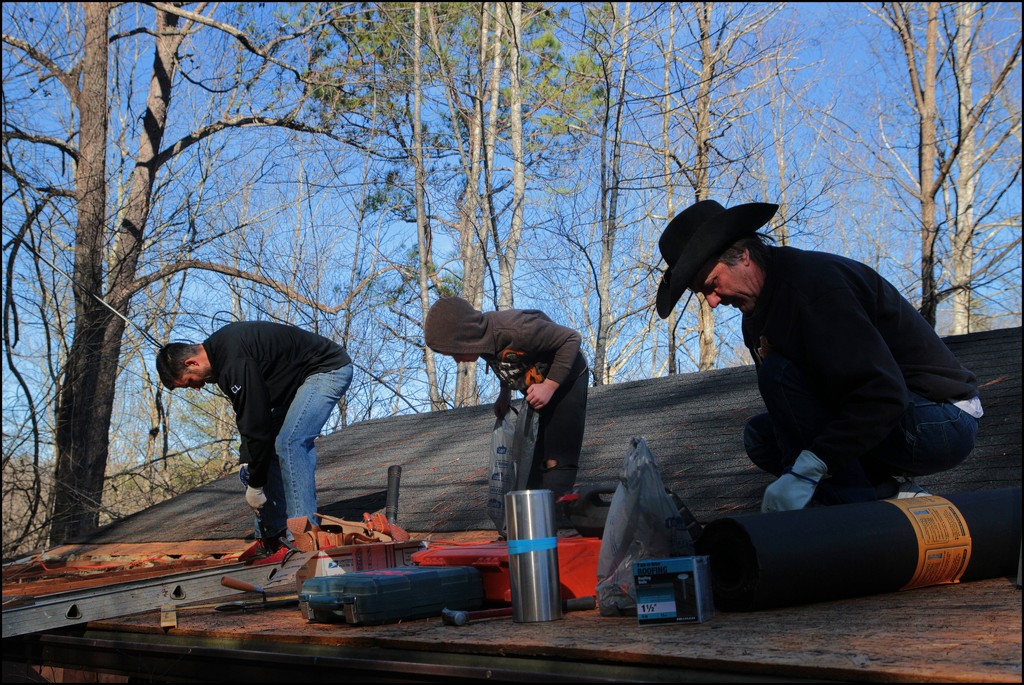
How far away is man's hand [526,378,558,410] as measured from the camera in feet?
12.4

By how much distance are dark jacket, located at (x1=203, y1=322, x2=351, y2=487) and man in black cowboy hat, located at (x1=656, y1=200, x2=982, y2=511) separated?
8.14 ft

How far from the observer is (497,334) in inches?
150

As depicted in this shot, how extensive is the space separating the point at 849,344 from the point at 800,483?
1.36 feet

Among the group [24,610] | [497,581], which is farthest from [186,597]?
[497,581]

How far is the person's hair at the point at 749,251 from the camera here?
8.63 feet

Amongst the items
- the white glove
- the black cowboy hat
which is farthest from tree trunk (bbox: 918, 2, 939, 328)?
the black cowboy hat

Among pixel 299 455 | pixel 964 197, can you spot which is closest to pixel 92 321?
pixel 299 455

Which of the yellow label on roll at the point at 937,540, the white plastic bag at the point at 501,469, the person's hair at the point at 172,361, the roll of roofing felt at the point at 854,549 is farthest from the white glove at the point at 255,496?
the yellow label on roll at the point at 937,540

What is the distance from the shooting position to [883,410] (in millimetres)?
2420

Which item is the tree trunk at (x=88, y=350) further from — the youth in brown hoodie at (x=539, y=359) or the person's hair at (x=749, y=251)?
the person's hair at (x=749, y=251)

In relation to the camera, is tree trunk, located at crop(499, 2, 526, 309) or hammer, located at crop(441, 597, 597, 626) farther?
tree trunk, located at crop(499, 2, 526, 309)

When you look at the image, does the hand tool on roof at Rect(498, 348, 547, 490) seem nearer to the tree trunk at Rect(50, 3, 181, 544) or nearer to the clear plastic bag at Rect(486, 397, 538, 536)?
the clear plastic bag at Rect(486, 397, 538, 536)

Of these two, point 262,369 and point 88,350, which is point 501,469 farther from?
point 88,350

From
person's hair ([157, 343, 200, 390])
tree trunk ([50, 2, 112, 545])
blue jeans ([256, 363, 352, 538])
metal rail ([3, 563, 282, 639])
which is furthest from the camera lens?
tree trunk ([50, 2, 112, 545])
